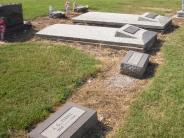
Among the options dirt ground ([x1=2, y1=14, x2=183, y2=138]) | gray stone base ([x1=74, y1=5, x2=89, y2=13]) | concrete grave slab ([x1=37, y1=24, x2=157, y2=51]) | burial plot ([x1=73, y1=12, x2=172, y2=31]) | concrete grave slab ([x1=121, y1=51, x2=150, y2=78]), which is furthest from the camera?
gray stone base ([x1=74, y1=5, x2=89, y2=13])

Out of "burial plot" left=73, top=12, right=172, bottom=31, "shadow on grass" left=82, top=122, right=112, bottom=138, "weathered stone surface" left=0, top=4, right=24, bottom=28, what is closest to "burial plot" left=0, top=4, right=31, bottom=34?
"weathered stone surface" left=0, top=4, right=24, bottom=28

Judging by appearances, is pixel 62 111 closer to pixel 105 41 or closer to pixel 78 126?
pixel 78 126

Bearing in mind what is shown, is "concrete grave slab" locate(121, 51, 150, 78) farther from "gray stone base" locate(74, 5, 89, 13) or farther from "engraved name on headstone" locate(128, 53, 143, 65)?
"gray stone base" locate(74, 5, 89, 13)

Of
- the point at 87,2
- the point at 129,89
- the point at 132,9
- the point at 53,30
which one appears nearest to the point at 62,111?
the point at 129,89

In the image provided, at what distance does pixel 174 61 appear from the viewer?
11.3m

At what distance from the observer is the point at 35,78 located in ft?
32.2

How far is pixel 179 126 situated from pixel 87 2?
1759cm

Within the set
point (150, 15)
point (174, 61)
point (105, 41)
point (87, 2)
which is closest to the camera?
point (174, 61)

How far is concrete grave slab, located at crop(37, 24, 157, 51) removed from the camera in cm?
1259

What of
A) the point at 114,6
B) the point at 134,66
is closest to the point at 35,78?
the point at 134,66

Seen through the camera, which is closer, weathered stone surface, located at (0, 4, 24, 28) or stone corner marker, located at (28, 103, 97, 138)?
stone corner marker, located at (28, 103, 97, 138)

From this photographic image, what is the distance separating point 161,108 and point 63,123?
2717 millimetres

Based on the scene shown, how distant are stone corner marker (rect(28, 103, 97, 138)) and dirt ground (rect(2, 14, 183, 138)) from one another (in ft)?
0.98

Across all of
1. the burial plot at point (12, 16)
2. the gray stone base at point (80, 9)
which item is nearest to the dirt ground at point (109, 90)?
the burial plot at point (12, 16)
